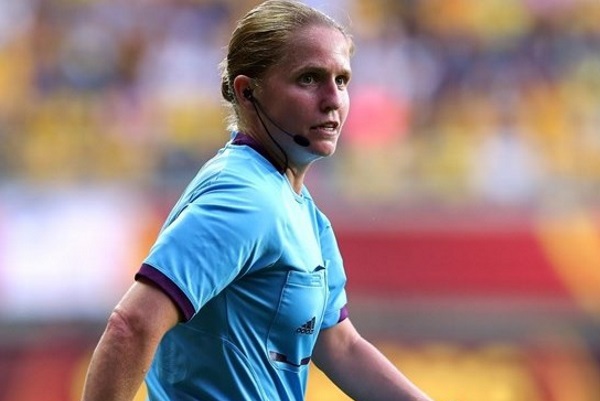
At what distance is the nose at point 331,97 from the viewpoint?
2809mm

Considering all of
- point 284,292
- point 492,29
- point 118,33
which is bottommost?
point 284,292

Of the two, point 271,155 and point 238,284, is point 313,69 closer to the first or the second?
point 271,155

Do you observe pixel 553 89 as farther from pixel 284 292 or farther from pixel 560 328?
pixel 284 292

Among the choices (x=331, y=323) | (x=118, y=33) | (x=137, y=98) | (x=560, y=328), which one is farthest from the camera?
(x=118, y=33)

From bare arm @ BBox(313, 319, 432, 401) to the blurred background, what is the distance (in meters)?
4.75

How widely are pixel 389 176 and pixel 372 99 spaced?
2.97 feet

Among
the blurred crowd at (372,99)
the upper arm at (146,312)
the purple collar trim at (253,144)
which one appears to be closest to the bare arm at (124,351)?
→ the upper arm at (146,312)

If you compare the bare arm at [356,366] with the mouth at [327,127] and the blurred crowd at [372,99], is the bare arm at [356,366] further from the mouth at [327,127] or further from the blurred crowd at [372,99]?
the blurred crowd at [372,99]

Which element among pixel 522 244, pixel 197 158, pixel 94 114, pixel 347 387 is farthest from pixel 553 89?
pixel 347 387

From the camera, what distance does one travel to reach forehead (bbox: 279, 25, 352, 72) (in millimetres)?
2797

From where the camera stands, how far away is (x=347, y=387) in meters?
3.26

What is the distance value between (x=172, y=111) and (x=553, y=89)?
3215 mm

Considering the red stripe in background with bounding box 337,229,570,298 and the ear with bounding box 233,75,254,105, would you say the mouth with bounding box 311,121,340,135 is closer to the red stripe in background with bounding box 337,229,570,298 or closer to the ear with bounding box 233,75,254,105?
the ear with bounding box 233,75,254,105

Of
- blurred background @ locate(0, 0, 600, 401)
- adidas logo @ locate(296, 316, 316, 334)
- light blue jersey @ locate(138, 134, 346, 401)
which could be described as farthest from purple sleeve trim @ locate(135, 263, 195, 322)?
blurred background @ locate(0, 0, 600, 401)
